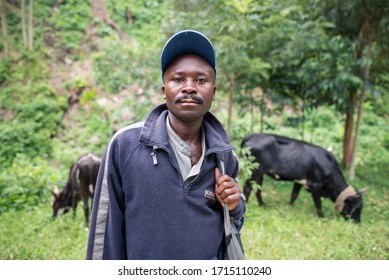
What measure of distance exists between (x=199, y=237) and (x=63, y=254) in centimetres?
360

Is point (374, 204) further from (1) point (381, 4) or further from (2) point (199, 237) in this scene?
(2) point (199, 237)

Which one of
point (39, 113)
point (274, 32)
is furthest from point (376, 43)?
Answer: point (39, 113)

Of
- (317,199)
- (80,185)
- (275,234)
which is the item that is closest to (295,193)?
(317,199)

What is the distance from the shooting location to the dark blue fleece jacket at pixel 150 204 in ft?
4.85

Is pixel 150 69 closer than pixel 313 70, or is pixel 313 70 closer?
pixel 150 69

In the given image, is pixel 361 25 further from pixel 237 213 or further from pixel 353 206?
pixel 237 213

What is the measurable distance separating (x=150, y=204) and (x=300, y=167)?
596 cm

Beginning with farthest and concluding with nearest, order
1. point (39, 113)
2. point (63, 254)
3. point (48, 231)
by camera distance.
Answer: point (39, 113) → point (48, 231) → point (63, 254)

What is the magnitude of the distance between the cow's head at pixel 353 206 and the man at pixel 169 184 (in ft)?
18.0

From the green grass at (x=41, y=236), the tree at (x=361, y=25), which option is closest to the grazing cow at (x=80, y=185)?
the green grass at (x=41, y=236)

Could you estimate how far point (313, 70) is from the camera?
26.4 ft

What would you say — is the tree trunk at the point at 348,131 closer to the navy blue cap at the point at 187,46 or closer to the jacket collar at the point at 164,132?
the jacket collar at the point at 164,132

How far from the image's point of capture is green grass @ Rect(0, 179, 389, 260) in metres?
4.49

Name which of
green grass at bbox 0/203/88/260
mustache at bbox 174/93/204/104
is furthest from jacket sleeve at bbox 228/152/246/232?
green grass at bbox 0/203/88/260
